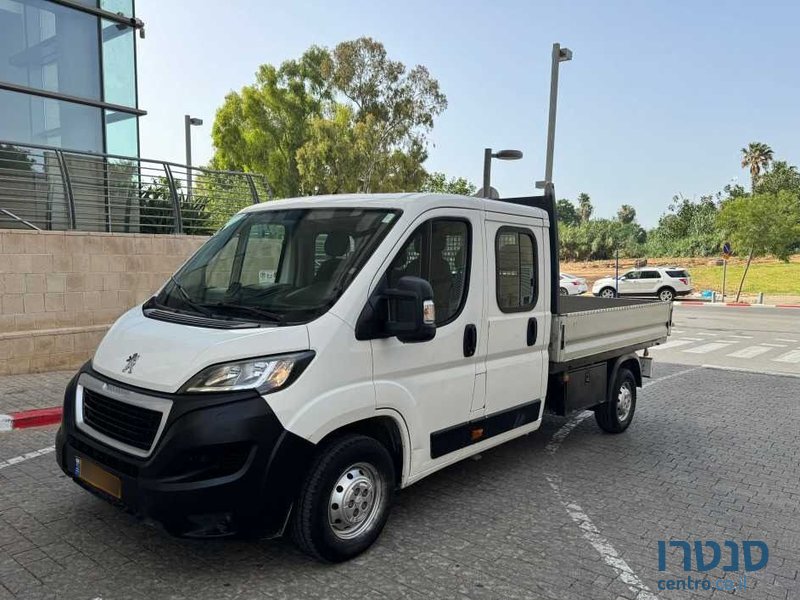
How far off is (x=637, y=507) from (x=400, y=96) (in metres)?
32.4

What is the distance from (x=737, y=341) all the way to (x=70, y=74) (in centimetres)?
1580

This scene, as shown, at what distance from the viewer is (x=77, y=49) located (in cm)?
1111

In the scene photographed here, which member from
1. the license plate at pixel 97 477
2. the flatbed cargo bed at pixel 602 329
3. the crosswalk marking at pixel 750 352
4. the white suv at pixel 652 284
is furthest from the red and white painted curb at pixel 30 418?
the white suv at pixel 652 284

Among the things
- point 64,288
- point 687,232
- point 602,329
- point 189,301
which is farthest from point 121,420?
point 687,232

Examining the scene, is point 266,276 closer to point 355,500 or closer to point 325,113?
point 355,500

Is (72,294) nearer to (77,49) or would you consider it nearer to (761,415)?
(77,49)

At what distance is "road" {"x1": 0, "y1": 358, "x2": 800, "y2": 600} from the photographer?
3248 mm

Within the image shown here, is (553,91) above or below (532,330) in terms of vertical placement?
above

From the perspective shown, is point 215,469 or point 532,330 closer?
point 215,469

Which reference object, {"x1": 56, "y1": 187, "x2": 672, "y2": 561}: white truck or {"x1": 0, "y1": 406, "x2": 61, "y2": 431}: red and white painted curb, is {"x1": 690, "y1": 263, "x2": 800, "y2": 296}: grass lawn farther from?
{"x1": 0, "y1": 406, "x2": 61, "y2": 431}: red and white painted curb

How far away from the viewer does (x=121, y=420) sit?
326 centimetres

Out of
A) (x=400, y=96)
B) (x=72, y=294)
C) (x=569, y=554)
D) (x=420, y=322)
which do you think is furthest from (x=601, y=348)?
(x=400, y=96)

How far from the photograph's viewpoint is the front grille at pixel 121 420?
311 cm

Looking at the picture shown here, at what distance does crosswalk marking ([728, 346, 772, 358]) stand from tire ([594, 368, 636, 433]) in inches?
297
